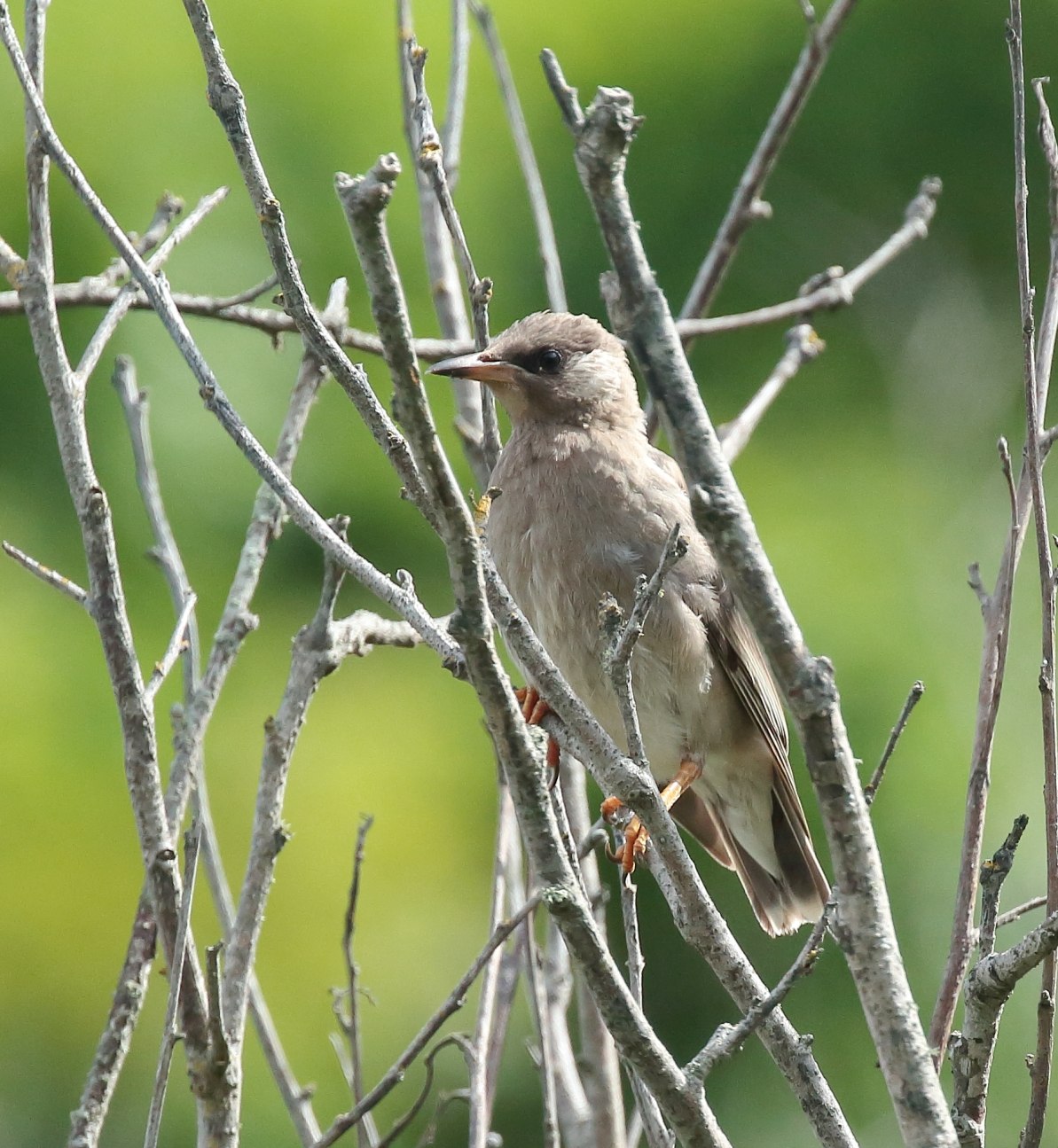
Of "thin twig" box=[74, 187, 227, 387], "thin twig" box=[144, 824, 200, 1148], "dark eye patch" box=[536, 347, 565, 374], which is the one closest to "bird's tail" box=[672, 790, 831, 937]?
"dark eye patch" box=[536, 347, 565, 374]

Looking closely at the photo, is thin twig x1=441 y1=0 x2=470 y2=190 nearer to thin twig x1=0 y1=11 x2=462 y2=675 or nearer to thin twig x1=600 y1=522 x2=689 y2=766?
thin twig x1=0 y1=11 x2=462 y2=675

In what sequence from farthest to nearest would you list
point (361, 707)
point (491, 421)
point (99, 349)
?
point (361, 707)
point (99, 349)
point (491, 421)

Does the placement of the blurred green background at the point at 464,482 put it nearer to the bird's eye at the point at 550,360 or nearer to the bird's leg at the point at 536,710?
the bird's leg at the point at 536,710

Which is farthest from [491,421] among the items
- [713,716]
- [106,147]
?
[106,147]

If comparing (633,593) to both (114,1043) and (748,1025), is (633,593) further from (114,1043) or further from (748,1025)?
(748,1025)

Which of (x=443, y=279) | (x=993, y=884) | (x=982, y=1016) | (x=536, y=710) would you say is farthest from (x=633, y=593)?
(x=982, y=1016)

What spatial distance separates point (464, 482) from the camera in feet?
18.2

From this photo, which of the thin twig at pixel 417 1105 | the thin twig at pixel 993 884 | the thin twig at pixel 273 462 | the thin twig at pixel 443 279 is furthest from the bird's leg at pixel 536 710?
the thin twig at pixel 993 884

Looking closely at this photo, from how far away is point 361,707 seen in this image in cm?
528

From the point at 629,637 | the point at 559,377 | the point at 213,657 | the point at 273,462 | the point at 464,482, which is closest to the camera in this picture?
the point at 629,637

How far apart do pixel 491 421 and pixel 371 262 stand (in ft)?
3.10

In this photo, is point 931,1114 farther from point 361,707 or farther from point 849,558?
point 849,558

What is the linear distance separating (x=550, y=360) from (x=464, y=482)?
1.77 meters

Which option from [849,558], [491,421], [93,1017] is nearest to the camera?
[491,421]
